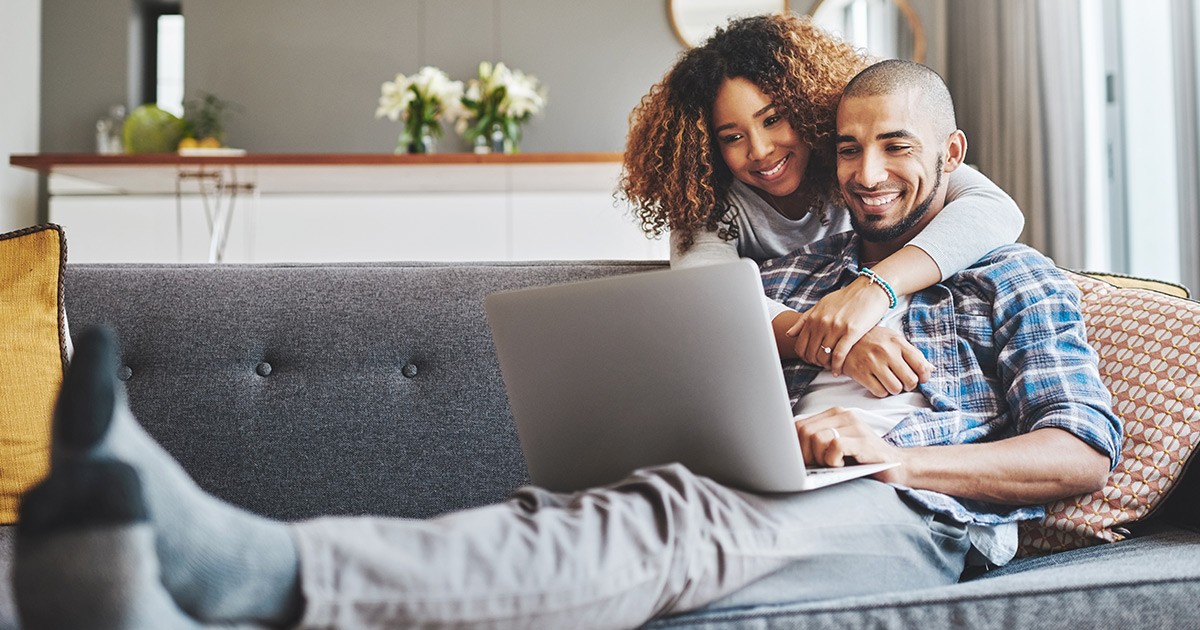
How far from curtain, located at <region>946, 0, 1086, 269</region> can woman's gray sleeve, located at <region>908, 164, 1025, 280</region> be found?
2008mm

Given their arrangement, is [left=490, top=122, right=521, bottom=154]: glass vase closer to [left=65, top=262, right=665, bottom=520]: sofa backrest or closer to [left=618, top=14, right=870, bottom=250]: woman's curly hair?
[left=618, top=14, right=870, bottom=250]: woman's curly hair

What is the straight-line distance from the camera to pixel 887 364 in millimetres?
1104

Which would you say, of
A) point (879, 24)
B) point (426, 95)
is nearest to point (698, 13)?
point (879, 24)

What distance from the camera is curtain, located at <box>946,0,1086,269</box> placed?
3033 millimetres

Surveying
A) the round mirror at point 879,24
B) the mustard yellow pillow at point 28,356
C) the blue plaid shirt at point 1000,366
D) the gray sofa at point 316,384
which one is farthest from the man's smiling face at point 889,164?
the round mirror at point 879,24

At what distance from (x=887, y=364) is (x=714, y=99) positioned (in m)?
0.61

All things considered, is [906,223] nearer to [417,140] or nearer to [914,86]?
[914,86]

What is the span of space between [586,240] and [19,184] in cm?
269

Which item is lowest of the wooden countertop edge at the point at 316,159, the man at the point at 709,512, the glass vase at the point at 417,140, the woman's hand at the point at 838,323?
the man at the point at 709,512

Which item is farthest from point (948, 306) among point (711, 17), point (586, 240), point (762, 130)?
point (711, 17)

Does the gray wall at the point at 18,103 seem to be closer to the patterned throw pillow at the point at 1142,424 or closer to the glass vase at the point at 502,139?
the glass vase at the point at 502,139

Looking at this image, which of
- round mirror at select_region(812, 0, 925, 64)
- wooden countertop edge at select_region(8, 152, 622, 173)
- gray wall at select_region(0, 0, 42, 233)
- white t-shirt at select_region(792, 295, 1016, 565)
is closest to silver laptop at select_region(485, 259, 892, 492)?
white t-shirt at select_region(792, 295, 1016, 565)

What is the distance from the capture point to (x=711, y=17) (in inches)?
173

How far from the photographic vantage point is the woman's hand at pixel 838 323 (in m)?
1.13
